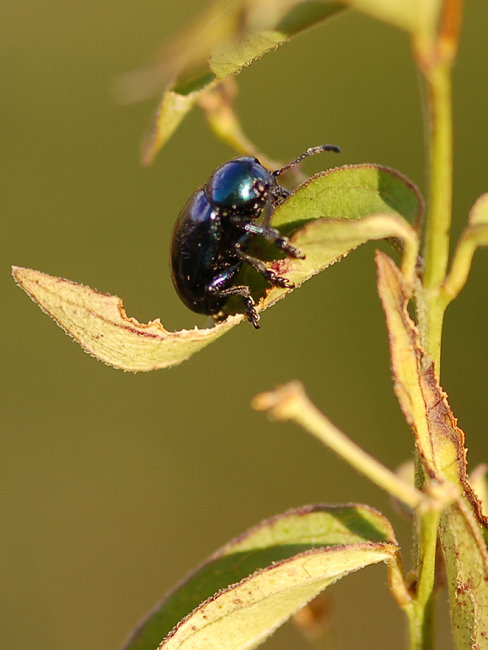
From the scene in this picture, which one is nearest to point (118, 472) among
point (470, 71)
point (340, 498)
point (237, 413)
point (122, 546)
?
point (122, 546)

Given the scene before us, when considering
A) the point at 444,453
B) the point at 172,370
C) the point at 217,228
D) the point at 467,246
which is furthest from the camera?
the point at 172,370

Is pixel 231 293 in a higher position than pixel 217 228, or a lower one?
lower

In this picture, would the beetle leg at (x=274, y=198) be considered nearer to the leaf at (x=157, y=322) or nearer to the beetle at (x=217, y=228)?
the beetle at (x=217, y=228)

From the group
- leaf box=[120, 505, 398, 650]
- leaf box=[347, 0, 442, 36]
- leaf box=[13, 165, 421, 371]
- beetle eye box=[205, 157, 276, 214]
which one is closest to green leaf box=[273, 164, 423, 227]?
leaf box=[13, 165, 421, 371]

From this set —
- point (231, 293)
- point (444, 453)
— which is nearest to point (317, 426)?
point (444, 453)

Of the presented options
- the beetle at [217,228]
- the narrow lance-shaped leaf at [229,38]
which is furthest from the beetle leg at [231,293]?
the narrow lance-shaped leaf at [229,38]

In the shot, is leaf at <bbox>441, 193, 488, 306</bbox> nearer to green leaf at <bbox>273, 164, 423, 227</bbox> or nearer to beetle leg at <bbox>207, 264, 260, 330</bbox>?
green leaf at <bbox>273, 164, 423, 227</bbox>

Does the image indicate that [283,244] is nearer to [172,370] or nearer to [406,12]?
[406,12]
